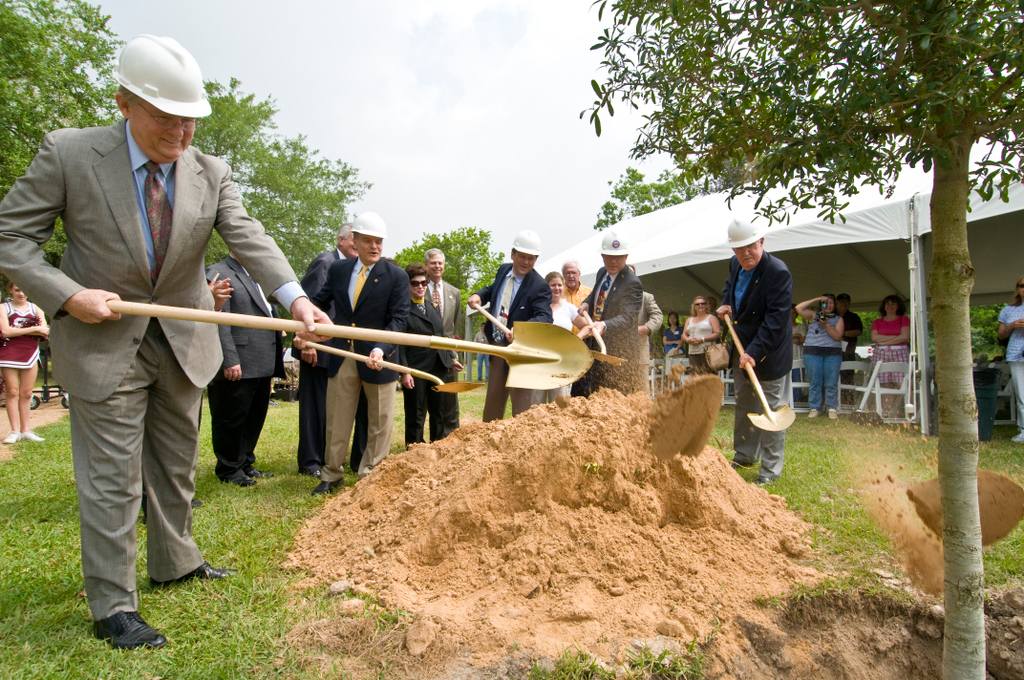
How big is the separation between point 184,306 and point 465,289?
79.8 ft

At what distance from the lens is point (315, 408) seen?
16.7 feet

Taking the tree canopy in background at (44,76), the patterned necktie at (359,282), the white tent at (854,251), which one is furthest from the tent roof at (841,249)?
the tree canopy in background at (44,76)

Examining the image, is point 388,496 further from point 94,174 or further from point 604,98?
point 604,98

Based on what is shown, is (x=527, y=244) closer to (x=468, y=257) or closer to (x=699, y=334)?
(x=699, y=334)

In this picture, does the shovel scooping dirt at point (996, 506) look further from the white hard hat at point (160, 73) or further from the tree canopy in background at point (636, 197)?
the tree canopy in background at point (636, 197)

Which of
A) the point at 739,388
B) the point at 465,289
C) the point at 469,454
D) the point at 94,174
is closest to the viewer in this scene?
the point at 94,174

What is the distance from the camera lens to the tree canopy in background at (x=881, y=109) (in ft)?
5.24

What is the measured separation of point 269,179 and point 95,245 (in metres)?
28.3

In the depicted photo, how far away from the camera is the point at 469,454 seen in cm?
354

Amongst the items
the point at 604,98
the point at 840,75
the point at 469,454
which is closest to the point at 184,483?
the point at 469,454

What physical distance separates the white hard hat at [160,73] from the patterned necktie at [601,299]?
395 cm

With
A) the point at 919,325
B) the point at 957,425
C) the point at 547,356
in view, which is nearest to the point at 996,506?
the point at 957,425

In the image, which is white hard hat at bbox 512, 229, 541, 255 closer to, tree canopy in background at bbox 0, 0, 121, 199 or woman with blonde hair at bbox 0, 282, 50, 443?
woman with blonde hair at bbox 0, 282, 50, 443

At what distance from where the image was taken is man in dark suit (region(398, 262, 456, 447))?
5.41 metres
